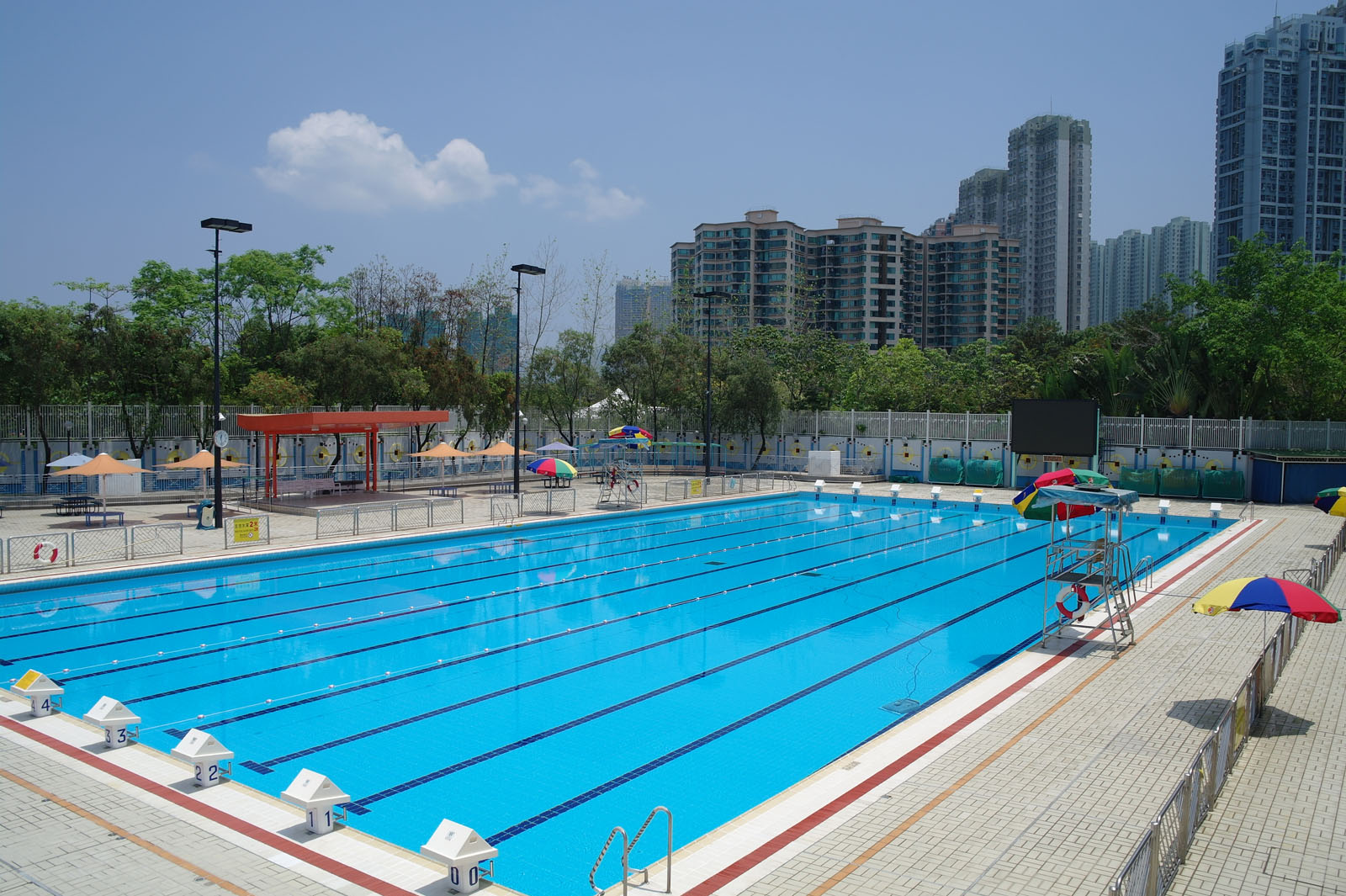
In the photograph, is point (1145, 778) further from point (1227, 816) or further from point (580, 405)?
point (580, 405)

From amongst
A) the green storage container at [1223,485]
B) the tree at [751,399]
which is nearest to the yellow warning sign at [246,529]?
the tree at [751,399]

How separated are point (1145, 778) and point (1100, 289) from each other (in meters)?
174

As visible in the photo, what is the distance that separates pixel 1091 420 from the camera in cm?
2917

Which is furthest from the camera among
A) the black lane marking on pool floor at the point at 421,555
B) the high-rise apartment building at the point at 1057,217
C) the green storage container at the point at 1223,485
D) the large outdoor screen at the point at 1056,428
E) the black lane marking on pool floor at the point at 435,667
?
the high-rise apartment building at the point at 1057,217

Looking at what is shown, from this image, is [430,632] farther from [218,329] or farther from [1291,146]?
[1291,146]

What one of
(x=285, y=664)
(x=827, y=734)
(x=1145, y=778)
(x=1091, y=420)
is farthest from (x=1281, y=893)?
A: (x=1091, y=420)

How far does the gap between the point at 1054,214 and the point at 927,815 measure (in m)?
145

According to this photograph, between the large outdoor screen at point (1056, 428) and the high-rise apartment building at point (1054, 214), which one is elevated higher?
the high-rise apartment building at point (1054, 214)

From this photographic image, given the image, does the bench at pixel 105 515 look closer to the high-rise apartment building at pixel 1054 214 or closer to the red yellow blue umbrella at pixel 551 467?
the red yellow blue umbrella at pixel 551 467

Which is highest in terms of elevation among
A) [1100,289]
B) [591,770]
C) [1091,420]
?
[1100,289]

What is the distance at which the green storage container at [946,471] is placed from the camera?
113ft

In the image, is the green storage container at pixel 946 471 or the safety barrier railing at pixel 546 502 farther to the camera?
the green storage container at pixel 946 471

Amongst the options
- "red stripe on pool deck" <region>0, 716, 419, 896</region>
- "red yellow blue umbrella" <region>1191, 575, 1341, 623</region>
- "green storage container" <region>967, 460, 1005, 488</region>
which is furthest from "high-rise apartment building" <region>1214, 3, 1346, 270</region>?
"red stripe on pool deck" <region>0, 716, 419, 896</region>

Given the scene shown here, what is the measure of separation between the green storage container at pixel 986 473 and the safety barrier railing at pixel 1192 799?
25.2 m
